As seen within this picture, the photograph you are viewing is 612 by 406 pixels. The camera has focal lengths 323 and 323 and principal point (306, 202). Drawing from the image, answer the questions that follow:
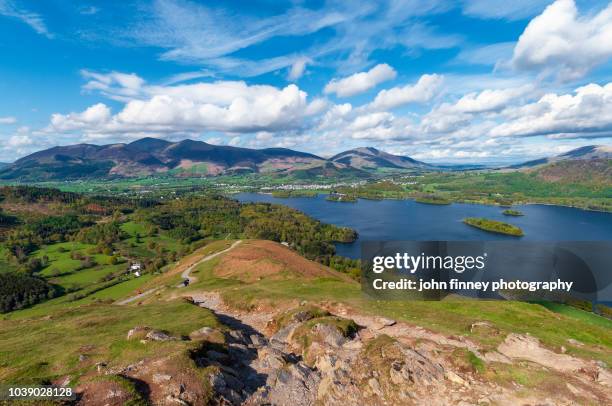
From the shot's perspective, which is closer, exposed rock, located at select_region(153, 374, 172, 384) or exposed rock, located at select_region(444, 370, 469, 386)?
exposed rock, located at select_region(153, 374, 172, 384)

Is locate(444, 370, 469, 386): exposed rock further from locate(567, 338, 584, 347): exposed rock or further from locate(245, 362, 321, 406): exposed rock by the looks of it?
locate(567, 338, 584, 347): exposed rock

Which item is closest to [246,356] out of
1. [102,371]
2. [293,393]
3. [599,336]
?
[293,393]

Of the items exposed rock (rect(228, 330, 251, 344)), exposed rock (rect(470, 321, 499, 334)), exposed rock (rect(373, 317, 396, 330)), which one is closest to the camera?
exposed rock (rect(470, 321, 499, 334))

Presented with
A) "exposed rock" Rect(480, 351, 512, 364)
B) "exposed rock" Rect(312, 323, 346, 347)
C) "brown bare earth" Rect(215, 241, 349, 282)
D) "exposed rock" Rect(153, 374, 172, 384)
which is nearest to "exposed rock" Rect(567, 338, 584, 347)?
"exposed rock" Rect(480, 351, 512, 364)

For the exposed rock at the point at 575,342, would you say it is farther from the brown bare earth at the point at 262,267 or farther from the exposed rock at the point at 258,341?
the brown bare earth at the point at 262,267

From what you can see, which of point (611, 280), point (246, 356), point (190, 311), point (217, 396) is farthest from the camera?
point (611, 280)

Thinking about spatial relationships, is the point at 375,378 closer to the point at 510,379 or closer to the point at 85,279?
the point at 510,379

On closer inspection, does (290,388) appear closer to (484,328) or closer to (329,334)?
(329,334)

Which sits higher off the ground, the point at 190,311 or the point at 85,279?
the point at 190,311
